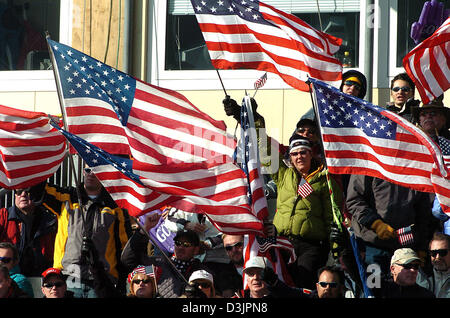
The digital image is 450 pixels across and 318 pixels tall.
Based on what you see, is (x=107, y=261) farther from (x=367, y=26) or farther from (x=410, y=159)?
(x=367, y=26)

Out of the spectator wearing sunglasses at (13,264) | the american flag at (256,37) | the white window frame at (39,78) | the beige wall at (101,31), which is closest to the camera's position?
the spectator wearing sunglasses at (13,264)

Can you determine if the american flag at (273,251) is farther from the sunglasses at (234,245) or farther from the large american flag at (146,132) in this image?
the sunglasses at (234,245)

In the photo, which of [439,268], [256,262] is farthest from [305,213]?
[439,268]

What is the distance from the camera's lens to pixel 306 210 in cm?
1231

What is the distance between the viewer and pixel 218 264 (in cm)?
1304

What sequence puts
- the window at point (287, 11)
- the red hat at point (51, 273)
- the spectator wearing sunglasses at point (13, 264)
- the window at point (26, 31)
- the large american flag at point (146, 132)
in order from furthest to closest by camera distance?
the window at point (26, 31) → the window at point (287, 11) → the spectator wearing sunglasses at point (13, 264) → the red hat at point (51, 273) → the large american flag at point (146, 132)

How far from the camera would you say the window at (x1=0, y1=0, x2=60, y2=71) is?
17453 millimetres

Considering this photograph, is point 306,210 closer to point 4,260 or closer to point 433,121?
point 433,121

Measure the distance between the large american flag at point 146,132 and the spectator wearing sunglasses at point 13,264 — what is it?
58.8 inches

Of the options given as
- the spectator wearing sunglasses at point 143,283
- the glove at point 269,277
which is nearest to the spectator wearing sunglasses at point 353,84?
the glove at point 269,277

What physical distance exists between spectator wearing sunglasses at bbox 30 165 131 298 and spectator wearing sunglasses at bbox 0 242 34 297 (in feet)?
1.35

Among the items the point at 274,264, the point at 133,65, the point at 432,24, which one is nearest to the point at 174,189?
the point at 274,264

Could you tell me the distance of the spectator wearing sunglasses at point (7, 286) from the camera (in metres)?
12.0
